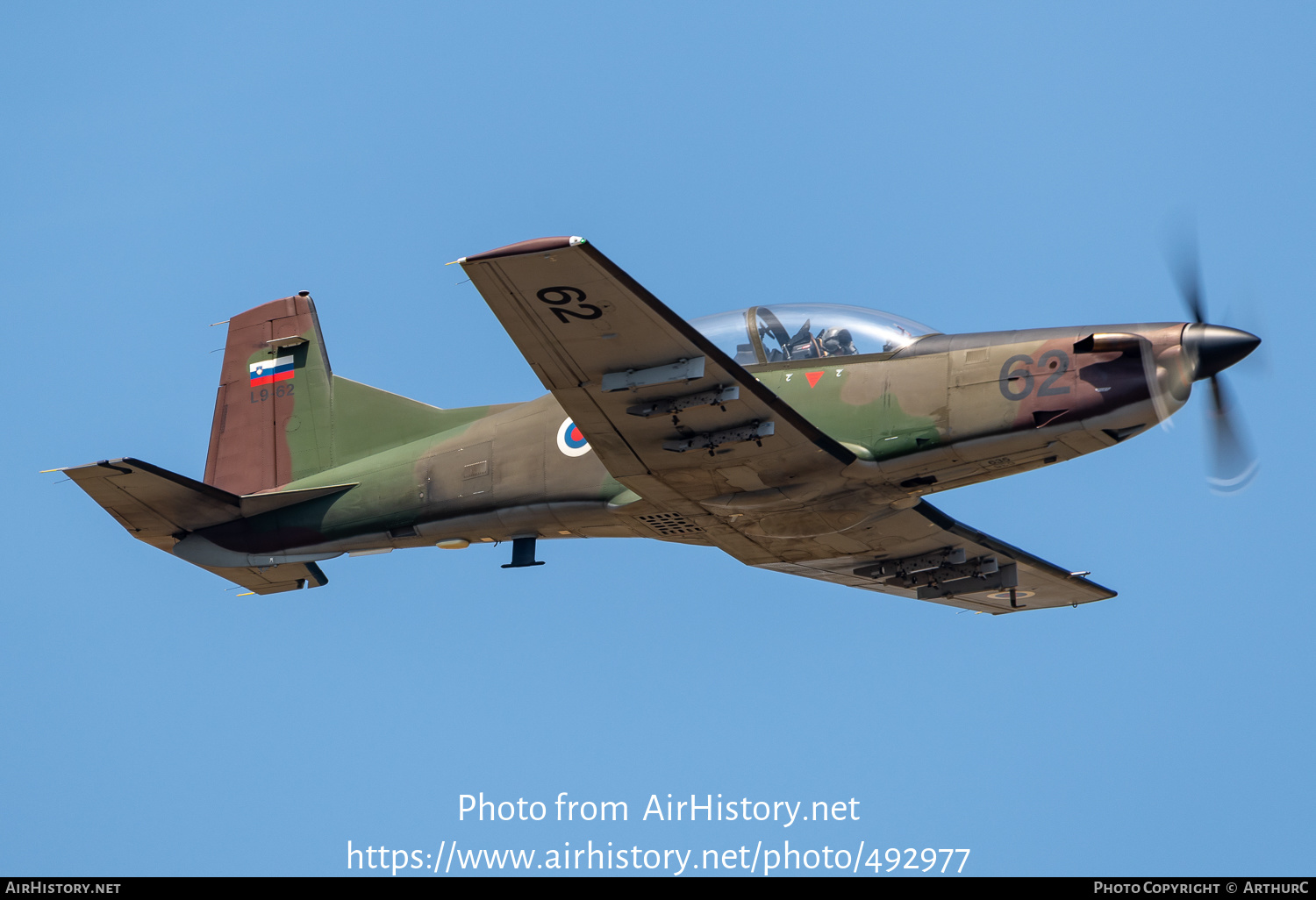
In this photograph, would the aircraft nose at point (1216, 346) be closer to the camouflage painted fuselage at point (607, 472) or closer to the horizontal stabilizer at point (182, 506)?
the camouflage painted fuselage at point (607, 472)

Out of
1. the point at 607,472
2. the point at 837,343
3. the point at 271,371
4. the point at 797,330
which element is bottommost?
the point at 607,472

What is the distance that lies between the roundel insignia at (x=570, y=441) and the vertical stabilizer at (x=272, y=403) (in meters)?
4.02

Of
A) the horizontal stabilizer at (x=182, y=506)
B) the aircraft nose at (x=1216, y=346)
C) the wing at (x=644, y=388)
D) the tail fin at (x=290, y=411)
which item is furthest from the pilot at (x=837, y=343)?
the horizontal stabilizer at (x=182, y=506)

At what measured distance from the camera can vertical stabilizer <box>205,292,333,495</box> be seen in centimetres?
1870

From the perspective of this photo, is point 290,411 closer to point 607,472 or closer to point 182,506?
point 182,506

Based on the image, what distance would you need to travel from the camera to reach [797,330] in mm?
14555

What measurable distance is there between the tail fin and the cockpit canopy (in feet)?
13.6

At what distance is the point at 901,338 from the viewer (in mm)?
14203

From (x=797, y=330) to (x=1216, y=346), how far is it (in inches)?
161

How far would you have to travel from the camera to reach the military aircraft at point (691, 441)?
13.0m

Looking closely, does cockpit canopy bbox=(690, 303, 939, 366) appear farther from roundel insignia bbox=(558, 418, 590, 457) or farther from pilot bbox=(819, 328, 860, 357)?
roundel insignia bbox=(558, 418, 590, 457)

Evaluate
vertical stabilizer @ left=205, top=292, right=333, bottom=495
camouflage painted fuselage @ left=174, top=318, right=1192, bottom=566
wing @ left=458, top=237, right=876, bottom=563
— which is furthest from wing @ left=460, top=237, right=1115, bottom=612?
vertical stabilizer @ left=205, top=292, right=333, bottom=495

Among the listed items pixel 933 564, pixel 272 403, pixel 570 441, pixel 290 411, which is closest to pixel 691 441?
pixel 570 441
